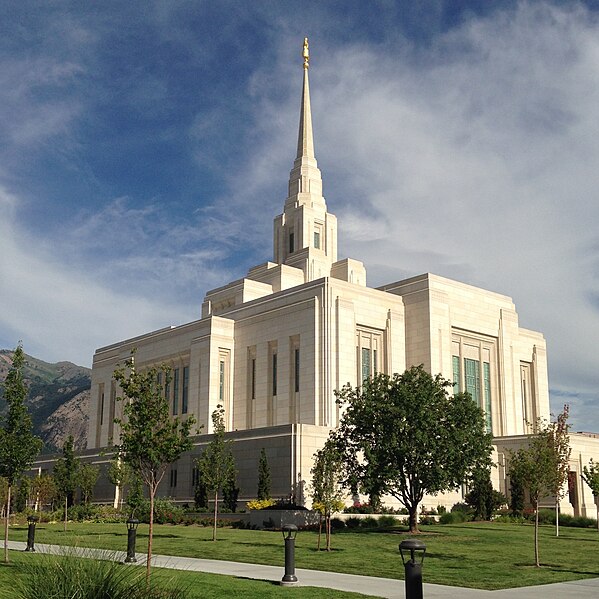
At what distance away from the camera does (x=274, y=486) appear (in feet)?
131

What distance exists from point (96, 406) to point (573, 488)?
124ft

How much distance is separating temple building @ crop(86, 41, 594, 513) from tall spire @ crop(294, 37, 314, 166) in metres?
2.81

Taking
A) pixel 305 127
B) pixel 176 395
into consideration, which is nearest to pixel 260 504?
pixel 176 395

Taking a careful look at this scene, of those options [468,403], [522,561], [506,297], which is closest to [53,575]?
[522,561]

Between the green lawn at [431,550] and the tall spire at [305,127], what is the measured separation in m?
38.0

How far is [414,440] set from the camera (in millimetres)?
31859

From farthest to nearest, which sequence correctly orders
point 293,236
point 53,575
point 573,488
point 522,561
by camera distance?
1. point 293,236
2. point 573,488
3. point 522,561
4. point 53,575

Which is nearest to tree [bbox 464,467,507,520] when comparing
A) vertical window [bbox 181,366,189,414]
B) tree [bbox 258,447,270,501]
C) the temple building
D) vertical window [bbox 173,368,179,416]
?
the temple building

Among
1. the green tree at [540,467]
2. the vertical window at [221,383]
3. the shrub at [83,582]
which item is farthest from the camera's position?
the vertical window at [221,383]

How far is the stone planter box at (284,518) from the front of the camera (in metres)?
34.0

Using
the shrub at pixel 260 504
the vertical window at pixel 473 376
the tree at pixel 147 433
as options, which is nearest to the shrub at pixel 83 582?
the tree at pixel 147 433

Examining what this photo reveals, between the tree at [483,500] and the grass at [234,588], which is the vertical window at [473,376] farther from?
the grass at [234,588]

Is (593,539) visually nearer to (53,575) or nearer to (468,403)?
(468,403)

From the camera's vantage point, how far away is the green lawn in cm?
1824
